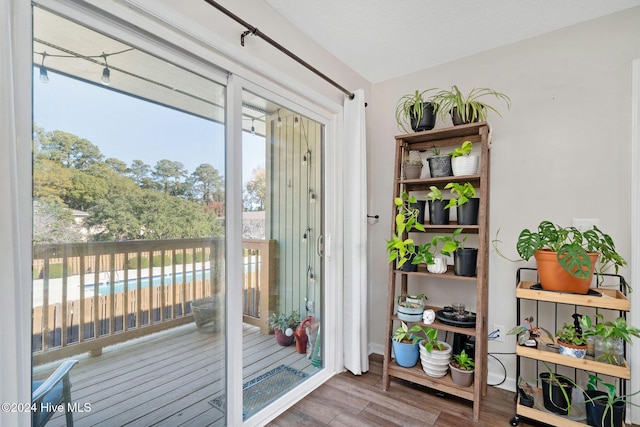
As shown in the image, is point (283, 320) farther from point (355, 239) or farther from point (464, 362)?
point (464, 362)

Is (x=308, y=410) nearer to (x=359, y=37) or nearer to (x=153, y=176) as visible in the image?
(x=153, y=176)

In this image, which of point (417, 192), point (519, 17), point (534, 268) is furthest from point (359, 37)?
point (534, 268)

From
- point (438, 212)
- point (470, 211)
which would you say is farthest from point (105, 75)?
point (470, 211)

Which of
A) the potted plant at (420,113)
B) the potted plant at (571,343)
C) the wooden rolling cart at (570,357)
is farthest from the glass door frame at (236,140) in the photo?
the potted plant at (571,343)

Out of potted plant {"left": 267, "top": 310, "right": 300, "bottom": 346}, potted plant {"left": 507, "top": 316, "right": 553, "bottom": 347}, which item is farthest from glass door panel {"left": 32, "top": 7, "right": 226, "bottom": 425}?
potted plant {"left": 507, "top": 316, "right": 553, "bottom": 347}

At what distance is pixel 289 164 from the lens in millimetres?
2096

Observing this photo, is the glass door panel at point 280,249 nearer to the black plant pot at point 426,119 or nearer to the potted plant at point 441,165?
the black plant pot at point 426,119

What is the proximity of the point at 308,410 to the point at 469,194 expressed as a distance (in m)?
1.72

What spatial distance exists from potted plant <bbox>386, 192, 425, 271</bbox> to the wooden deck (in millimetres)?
1098

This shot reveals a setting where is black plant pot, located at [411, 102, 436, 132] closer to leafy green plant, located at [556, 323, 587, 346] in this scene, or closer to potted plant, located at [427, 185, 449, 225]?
potted plant, located at [427, 185, 449, 225]

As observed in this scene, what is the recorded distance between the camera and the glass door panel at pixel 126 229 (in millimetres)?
1089

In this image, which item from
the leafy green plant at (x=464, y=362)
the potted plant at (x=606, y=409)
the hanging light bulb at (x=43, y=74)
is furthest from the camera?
the leafy green plant at (x=464, y=362)

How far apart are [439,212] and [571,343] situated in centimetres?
102

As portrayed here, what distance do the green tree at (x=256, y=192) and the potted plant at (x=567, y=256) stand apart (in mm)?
1571
